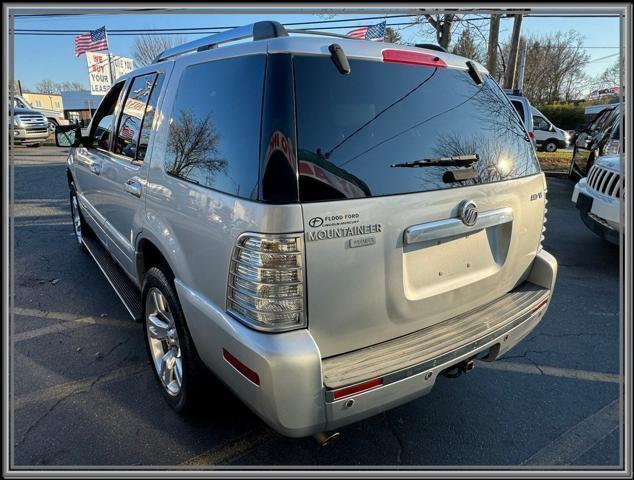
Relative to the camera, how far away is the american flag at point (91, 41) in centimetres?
2083

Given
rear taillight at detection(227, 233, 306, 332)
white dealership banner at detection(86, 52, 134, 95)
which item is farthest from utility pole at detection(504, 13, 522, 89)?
white dealership banner at detection(86, 52, 134, 95)

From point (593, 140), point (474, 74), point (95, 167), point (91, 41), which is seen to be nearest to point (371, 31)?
point (593, 140)

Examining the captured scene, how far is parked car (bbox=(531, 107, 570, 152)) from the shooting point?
20.8 meters

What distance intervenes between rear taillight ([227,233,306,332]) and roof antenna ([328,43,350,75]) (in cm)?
77

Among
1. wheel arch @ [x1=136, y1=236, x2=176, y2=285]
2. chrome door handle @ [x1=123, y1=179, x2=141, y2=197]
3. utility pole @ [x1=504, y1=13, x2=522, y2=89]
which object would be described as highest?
utility pole @ [x1=504, y1=13, x2=522, y2=89]

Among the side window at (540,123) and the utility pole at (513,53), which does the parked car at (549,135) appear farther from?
the utility pole at (513,53)

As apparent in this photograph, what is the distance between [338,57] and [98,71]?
91.1 feet

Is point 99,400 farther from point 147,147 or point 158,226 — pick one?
point 147,147

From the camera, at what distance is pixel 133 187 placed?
286cm

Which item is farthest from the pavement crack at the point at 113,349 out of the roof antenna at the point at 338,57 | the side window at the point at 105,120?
the roof antenna at the point at 338,57

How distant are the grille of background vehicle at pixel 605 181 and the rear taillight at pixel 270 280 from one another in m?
4.43

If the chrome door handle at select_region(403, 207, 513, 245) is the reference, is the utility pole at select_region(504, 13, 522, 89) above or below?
above

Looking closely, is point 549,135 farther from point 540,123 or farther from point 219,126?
point 219,126

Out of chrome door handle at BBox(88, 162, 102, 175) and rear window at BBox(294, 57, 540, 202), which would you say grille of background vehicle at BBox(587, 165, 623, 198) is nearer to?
rear window at BBox(294, 57, 540, 202)
